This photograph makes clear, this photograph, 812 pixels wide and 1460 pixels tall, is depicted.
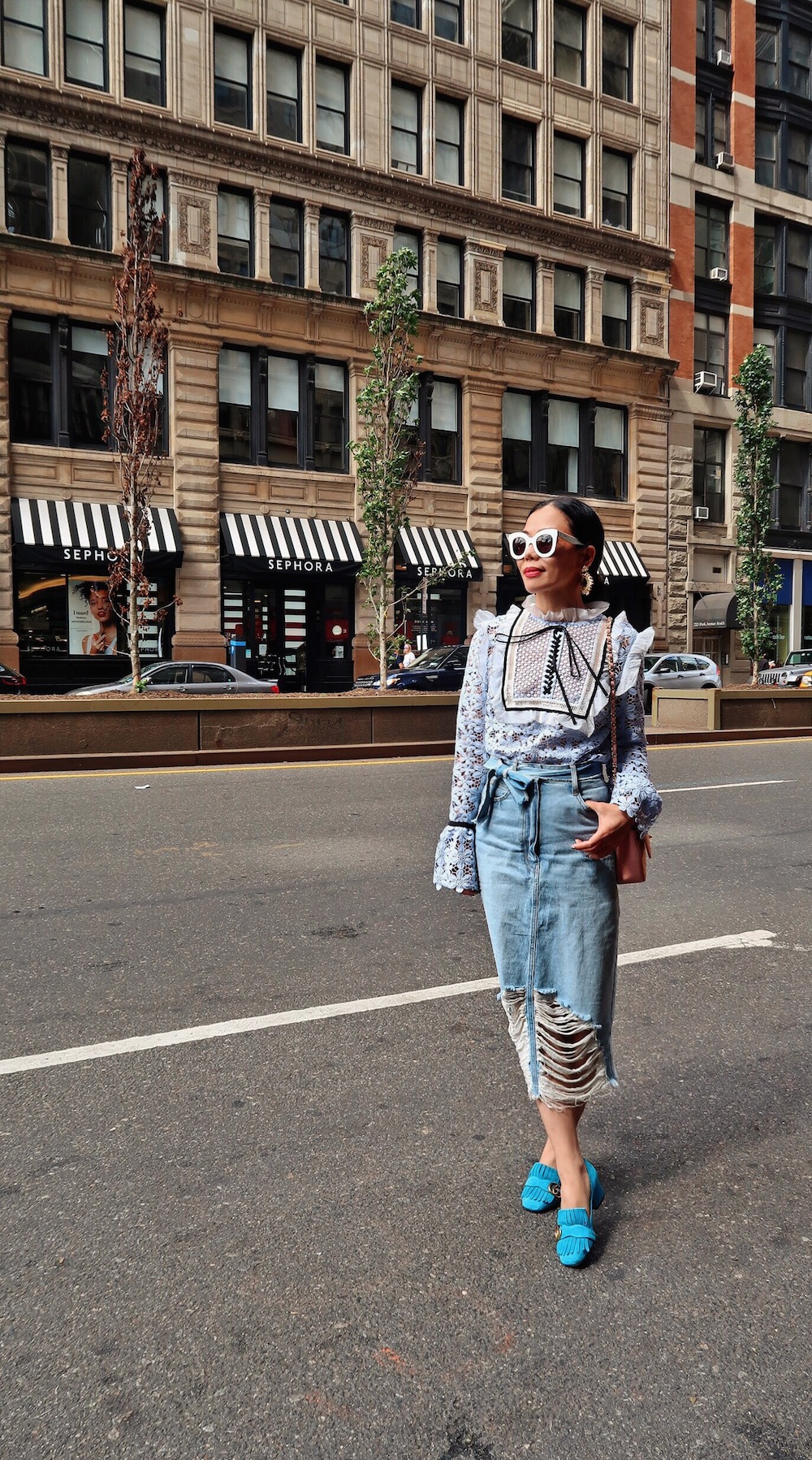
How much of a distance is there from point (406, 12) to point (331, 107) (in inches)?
149

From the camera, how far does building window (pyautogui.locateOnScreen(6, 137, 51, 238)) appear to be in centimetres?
2373

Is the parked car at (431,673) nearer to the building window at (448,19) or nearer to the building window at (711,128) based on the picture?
the building window at (448,19)

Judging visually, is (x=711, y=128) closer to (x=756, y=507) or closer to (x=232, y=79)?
(x=756, y=507)

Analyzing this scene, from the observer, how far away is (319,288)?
27.1 metres

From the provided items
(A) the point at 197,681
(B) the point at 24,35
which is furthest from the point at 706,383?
(A) the point at 197,681

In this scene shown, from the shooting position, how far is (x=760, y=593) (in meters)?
26.0

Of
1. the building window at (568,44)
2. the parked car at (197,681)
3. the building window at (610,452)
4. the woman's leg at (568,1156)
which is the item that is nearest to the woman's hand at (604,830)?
the woman's leg at (568,1156)

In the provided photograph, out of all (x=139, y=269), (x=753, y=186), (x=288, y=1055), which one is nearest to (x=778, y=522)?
(x=753, y=186)

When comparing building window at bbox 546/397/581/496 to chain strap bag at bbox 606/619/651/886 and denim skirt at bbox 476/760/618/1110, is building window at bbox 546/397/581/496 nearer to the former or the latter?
chain strap bag at bbox 606/619/651/886

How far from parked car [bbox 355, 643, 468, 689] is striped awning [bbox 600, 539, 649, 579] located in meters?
9.58

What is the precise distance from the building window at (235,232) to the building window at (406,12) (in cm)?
694

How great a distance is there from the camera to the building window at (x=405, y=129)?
28281 millimetres

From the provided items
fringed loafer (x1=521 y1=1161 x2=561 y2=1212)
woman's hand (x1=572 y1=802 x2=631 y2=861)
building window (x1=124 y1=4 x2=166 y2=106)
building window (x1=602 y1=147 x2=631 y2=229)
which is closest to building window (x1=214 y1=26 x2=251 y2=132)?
building window (x1=124 y1=4 x2=166 y2=106)

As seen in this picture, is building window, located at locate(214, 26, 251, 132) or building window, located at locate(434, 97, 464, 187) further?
building window, located at locate(434, 97, 464, 187)
